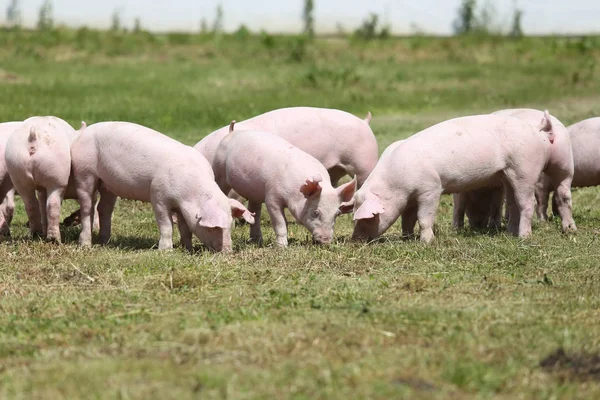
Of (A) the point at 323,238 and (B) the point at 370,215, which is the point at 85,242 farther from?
(B) the point at 370,215

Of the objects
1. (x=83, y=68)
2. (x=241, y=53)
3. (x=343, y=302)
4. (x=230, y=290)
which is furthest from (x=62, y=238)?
(x=241, y=53)

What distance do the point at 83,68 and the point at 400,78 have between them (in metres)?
7.38

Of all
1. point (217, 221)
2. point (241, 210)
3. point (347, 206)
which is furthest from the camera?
point (347, 206)

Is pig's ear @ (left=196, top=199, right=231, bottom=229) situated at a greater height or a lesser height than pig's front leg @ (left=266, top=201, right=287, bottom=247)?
greater

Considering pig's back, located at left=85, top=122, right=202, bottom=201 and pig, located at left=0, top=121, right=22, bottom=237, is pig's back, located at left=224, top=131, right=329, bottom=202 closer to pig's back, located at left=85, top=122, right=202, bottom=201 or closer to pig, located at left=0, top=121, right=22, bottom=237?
pig's back, located at left=85, top=122, right=202, bottom=201

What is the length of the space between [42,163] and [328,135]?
2.97m

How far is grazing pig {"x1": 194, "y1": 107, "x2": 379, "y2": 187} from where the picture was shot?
33.1 ft

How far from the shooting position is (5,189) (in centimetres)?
936

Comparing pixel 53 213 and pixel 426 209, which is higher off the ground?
pixel 426 209

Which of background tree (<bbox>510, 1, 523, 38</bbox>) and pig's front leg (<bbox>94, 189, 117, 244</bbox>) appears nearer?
pig's front leg (<bbox>94, 189, 117, 244</bbox>)

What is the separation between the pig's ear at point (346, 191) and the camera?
28.1 feet

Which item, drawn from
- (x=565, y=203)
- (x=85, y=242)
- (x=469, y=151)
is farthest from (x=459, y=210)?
(x=85, y=242)

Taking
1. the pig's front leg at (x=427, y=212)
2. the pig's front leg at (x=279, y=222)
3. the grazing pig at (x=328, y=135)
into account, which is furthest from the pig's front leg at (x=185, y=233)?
the pig's front leg at (x=427, y=212)

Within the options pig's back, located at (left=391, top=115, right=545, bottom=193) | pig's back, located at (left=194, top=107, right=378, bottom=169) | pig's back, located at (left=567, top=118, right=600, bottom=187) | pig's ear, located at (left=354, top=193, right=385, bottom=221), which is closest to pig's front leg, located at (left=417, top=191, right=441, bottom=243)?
pig's back, located at (left=391, top=115, right=545, bottom=193)
